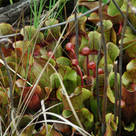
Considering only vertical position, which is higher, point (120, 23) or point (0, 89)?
point (120, 23)

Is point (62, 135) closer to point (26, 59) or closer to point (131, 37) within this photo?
point (26, 59)

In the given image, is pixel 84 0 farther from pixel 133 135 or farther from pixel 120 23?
pixel 133 135

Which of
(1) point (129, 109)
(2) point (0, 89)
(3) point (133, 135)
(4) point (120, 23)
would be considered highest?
(4) point (120, 23)

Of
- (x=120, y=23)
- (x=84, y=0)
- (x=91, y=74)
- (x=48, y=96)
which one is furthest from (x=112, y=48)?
(x=84, y=0)

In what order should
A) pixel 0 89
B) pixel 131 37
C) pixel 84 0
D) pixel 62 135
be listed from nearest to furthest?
pixel 62 135, pixel 0 89, pixel 131 37, pixel 84 0

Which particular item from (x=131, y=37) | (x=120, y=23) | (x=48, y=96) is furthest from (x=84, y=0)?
(x=48, y=96)

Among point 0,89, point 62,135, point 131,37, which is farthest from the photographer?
point 131,37

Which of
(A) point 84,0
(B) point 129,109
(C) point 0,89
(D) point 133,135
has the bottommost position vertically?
(D) point 133,135

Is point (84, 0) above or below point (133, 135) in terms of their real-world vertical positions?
above

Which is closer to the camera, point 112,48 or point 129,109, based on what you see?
point 129,109
